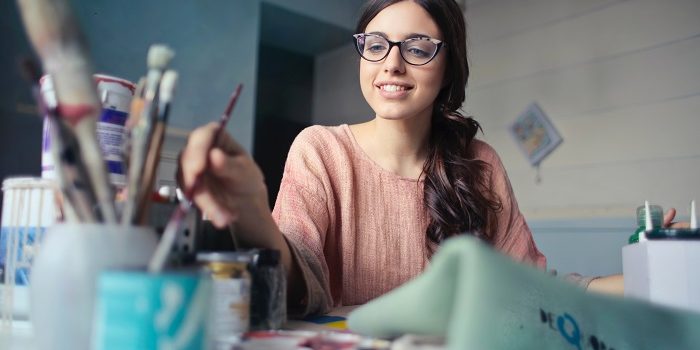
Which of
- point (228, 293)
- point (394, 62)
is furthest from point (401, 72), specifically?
point (228, 293)

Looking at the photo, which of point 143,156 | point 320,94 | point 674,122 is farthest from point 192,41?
point 143,156

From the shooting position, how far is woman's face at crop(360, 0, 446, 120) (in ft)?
3.59

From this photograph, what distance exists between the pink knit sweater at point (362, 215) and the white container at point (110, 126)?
0.41m

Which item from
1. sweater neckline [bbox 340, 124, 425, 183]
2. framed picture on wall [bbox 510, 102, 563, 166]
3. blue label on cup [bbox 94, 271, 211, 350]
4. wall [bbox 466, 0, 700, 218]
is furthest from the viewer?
framed picture on wall [bbox 510, 102, 563, 166]

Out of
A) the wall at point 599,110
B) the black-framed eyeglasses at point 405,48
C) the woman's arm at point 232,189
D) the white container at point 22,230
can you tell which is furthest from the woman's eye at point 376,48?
the wall at point 599,110

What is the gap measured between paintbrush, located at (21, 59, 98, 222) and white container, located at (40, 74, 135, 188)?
0.18 meters

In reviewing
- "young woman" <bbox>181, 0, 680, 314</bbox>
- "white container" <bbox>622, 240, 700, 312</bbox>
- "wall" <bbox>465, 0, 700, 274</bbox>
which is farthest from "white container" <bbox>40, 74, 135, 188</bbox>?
"wall" <bbox>465, 0, 700, 274</bbox>

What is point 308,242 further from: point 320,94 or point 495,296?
point 320,94

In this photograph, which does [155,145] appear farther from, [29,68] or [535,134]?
[535,134]

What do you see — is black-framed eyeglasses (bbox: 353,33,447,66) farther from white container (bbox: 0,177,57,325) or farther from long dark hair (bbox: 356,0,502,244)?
white container (bbox: 0,177,57,325)

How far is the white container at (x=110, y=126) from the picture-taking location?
21.5 inches

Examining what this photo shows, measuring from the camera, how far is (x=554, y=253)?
2525mm

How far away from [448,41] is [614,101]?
1568 millimetres

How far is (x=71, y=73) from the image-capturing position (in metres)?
0.34
